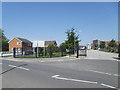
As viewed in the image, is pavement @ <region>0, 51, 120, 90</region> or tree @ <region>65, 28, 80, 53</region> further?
tree @ <region>65, 28, 80, 53</region>

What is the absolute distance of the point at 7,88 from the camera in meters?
4.59

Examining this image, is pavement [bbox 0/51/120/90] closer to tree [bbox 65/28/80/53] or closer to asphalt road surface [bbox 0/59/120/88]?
asphalt road surface [bbox 0/59/120/88]

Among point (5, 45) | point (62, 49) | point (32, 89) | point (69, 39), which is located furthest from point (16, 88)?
point (5, 45)

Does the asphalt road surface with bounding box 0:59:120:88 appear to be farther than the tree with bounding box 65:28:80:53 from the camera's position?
No

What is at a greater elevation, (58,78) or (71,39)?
(71,39)

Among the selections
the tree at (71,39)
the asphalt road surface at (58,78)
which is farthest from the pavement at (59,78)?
the tree at (71,39)

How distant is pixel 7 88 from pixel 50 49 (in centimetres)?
1590

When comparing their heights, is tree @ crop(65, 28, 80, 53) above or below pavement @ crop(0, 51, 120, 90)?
above

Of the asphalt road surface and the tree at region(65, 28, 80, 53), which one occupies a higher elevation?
the tree at region(65, 28, 80, 53)

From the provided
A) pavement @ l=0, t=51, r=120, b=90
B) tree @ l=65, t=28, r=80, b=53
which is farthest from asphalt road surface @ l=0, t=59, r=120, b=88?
tree @ l=65, t=28, r=80, b=53

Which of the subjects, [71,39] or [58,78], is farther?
[71,39]

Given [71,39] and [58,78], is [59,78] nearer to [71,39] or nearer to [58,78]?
[58,78]

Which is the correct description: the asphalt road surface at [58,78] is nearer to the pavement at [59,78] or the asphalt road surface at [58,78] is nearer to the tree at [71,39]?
the pavement at [59,78]

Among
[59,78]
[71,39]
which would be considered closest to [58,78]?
[59,78]
